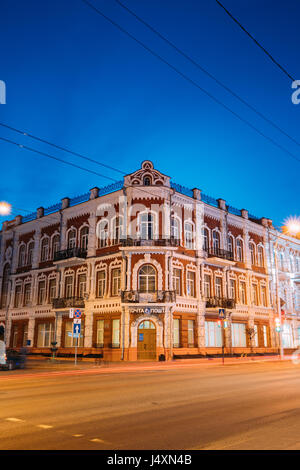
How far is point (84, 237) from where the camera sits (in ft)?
118

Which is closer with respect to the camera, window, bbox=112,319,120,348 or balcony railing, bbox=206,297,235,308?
window, bbox=112,319,120,348

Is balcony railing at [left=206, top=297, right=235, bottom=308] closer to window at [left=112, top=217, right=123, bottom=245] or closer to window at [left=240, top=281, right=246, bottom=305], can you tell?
window at [left=240, top=281, right=246, bottom=305]

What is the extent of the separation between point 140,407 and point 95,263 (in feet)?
83.8

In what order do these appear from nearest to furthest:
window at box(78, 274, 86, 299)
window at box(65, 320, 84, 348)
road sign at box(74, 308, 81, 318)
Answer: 1. road sign at box(74, 308, 81, 318)
2. window at box(65, 320, 84, 348)
3. window at box(78, 274, 86, 299)

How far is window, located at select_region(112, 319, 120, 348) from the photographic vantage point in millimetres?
30234

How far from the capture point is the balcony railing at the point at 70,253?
3478 cm

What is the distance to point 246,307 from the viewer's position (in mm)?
38219

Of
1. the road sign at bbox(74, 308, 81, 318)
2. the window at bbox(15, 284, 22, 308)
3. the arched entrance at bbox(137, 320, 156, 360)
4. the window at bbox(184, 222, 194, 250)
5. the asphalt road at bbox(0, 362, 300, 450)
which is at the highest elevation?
the window at bbox(184, 222, 194, 250)

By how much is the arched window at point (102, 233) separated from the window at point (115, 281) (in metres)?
2.82

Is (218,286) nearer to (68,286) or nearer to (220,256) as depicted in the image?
(220,256)

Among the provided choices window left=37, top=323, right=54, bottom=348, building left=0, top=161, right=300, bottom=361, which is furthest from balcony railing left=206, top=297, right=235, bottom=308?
window left=37, top=323, right=54, bottom=348

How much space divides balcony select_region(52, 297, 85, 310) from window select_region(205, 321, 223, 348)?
10826 mm

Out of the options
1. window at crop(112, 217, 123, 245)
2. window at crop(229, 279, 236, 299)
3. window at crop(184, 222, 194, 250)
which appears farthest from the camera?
window at crop(229, 279, 236, 299)

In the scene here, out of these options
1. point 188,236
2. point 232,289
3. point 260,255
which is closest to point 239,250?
point 260,255
